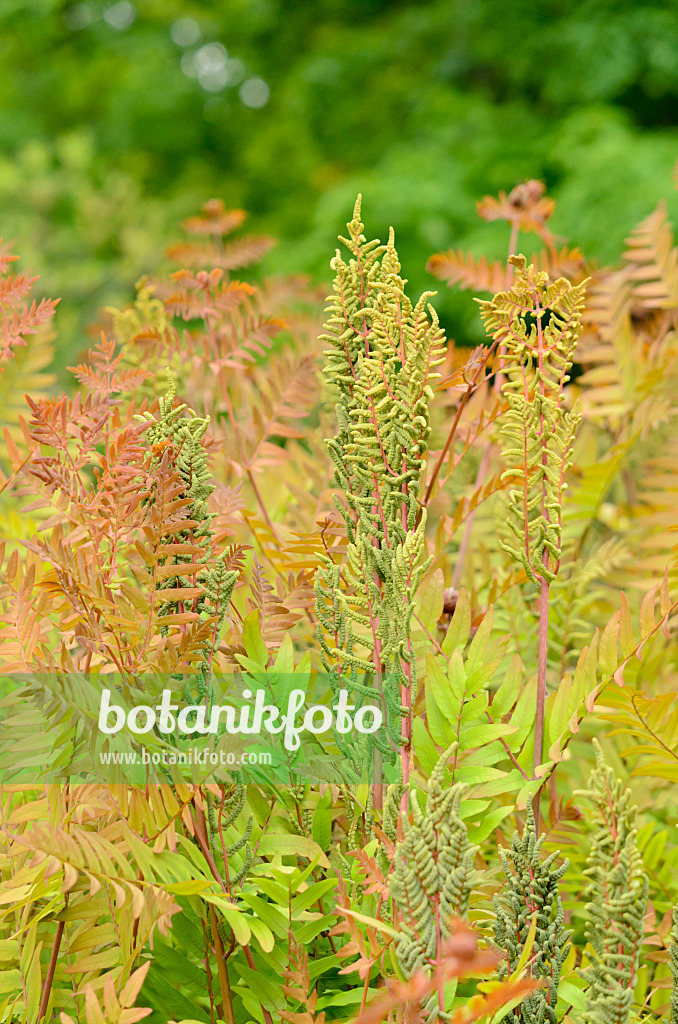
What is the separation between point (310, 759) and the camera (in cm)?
54

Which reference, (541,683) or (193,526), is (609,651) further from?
(193,526)

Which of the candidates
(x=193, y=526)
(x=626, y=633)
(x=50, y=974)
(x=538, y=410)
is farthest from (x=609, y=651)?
(x=50, y=974)

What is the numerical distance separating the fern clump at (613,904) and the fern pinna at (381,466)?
110mm

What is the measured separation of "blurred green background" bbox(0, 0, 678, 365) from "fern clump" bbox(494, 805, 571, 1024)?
2.38 m

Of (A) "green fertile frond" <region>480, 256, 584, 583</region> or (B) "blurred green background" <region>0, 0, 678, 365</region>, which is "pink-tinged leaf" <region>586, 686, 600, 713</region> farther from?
(B) "blurred green background" <region>0, 0, 678, 365</region>

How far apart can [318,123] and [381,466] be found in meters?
4.98

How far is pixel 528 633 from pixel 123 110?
5.24m

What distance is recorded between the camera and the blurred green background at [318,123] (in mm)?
3465

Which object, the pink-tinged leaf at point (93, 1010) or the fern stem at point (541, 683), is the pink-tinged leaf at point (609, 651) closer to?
the fern stem at point (541, 683)

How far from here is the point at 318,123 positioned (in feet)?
16.3

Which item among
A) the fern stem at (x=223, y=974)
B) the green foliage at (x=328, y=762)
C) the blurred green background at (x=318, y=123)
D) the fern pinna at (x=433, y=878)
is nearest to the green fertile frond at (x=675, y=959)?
the green foliage at (x=328, y=762)

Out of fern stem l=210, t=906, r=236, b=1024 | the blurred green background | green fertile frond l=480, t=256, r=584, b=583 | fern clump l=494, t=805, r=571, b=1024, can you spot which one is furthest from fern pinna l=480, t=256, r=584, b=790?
the blurred green background

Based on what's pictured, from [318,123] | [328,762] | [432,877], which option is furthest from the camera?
[318,123]

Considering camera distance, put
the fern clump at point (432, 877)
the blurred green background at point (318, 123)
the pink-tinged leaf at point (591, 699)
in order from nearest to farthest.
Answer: the fern clump at point (432, 877)
the pink-tinged leaf at point (591, 699)
the blurred green background at point (318, 123)
